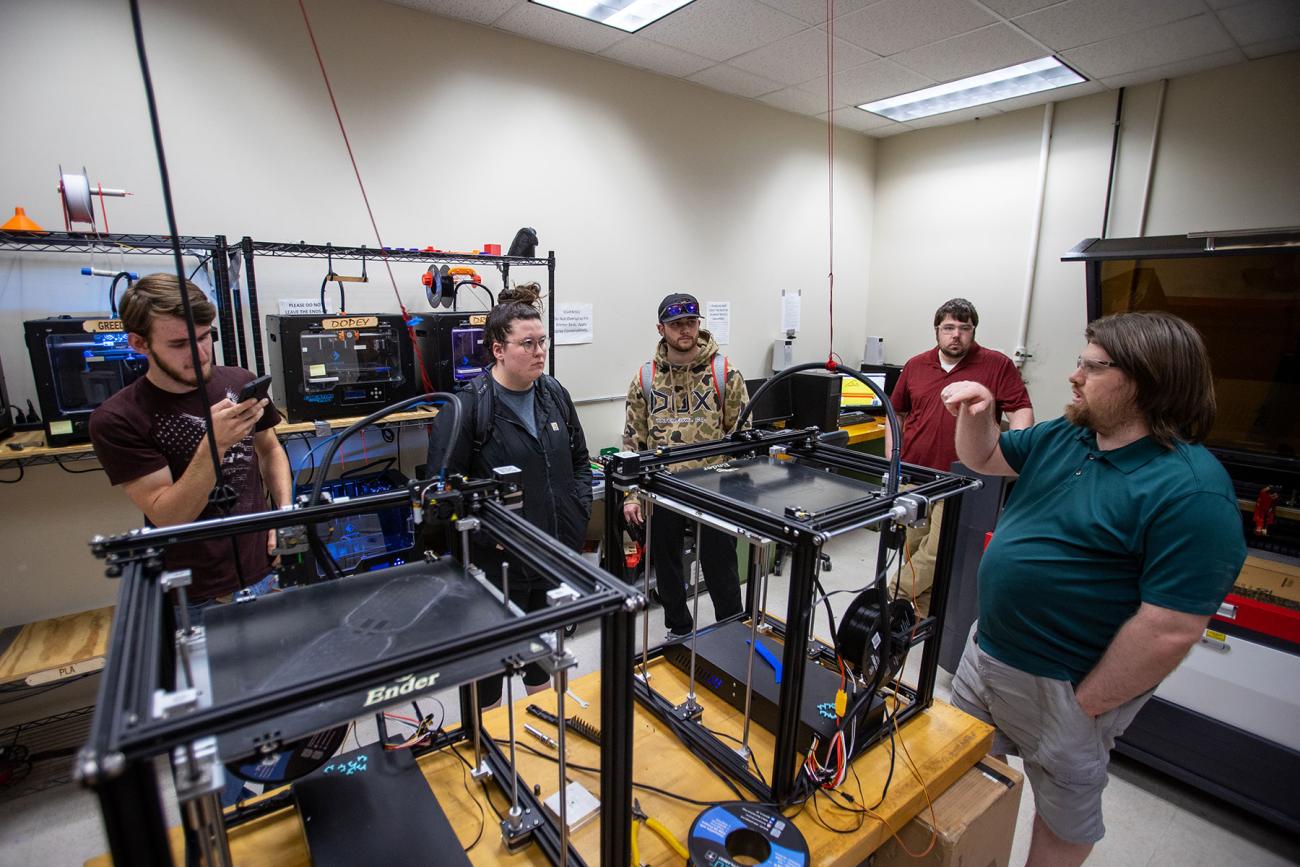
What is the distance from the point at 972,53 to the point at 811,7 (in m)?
1.01

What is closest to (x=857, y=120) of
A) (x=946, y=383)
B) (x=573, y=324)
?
(x=946, y=383)

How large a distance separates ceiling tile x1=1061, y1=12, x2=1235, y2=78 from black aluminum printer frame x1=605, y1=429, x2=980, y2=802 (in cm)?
287

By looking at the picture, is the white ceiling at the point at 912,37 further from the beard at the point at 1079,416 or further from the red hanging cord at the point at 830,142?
the beard at the point at 1079,416

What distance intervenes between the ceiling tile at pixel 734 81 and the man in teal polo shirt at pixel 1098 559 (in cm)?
275

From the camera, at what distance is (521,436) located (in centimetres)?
194

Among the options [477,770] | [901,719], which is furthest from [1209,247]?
[477,770]

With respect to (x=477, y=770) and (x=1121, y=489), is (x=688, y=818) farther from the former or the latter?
(x=1121, y=489)

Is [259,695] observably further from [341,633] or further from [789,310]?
[789,310]

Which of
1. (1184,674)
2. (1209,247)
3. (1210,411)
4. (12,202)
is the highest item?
(12,202)

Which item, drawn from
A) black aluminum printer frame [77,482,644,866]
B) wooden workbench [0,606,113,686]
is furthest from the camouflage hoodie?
wooden workbench [0,606,113,686]

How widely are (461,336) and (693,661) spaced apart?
1.75m

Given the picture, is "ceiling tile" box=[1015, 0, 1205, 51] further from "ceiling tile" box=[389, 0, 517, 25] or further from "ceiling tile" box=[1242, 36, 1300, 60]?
"ceiling tile" box=[389, 0, 517, 25]

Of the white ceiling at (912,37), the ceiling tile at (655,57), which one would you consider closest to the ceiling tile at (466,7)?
the white ceiling at (912,37)

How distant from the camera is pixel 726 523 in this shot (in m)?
0.98
